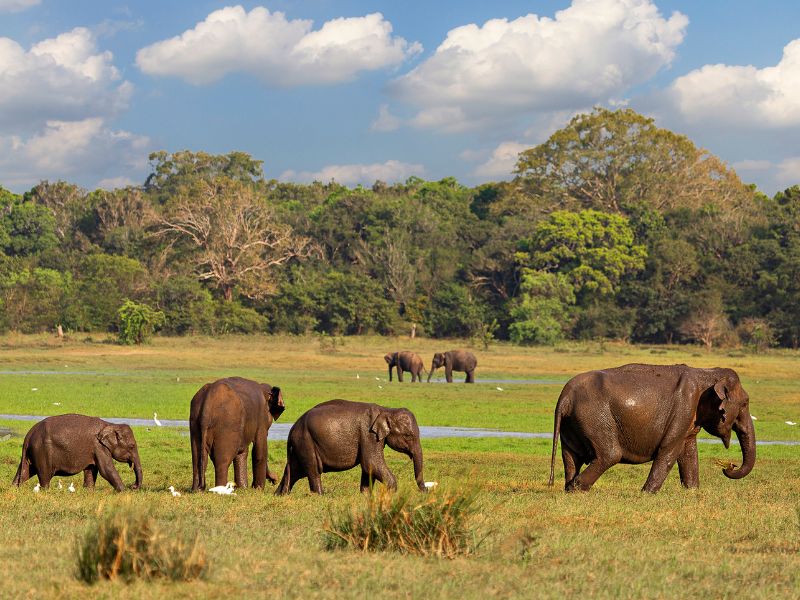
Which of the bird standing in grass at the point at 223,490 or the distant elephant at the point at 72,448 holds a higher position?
the distant elephant at the point at 72,448

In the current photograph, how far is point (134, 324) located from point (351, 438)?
44.0 metres

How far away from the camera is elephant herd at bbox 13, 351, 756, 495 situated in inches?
513

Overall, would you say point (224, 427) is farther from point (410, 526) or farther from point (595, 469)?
point (410, 526)

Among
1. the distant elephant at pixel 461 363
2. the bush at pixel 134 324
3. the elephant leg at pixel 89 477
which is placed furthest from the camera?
the bush at pixel 134 324

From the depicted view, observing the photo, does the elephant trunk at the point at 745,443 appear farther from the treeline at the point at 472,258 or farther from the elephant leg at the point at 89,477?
the treeline at the point at 472,258

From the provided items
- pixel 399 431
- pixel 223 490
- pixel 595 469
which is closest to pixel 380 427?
pixel 399 431

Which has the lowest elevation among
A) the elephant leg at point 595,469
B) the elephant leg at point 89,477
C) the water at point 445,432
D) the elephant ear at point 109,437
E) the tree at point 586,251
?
the water at point 445,432

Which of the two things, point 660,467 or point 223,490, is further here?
point 660,467

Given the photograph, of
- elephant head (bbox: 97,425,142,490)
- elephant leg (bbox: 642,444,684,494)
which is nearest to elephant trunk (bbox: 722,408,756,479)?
elephant leg (bbox: 642,444,684,494)

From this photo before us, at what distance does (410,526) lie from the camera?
9.18m

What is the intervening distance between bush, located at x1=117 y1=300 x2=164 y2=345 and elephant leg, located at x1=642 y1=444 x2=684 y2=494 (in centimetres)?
4446

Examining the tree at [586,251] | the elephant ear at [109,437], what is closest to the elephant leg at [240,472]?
the elephant ear at [109,437]

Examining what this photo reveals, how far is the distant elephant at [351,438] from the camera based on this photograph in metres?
13.0

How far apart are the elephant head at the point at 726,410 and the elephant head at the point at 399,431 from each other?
334 centimetres
